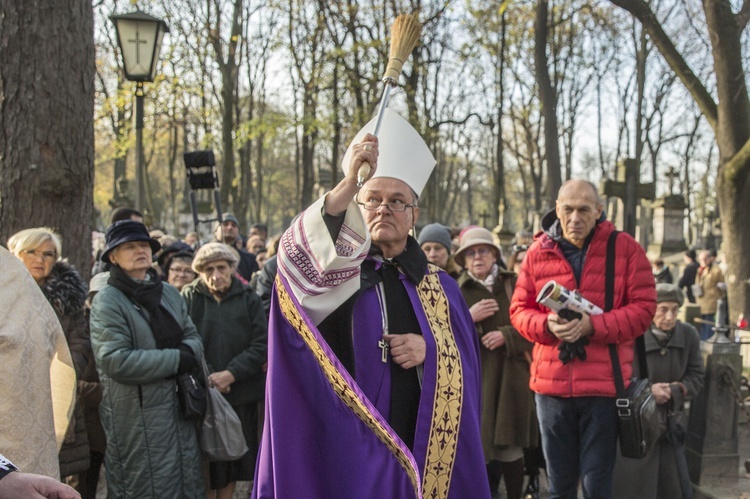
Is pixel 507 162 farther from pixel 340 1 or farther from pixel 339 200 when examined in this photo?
pixel 339 200

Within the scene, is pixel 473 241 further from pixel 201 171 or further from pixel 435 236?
pixel 201 171

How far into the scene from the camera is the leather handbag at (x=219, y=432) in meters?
4.47

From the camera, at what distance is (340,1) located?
19062 mm

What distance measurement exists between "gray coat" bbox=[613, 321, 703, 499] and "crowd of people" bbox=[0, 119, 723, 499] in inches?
0.5

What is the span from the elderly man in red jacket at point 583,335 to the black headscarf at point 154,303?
199 cm

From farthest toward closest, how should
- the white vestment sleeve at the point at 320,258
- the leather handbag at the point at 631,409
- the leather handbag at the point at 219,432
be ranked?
the leather handbag at the point at 219,432 → the leather handbag at the point at 631,409 → the white vestment sleeve at the point at 320,258

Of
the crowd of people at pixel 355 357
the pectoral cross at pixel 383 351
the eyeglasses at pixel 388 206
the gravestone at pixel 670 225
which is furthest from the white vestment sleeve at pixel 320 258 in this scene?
the gravestone at pixel 670 225

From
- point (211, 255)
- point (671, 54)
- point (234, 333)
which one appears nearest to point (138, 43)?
point (211, 255)

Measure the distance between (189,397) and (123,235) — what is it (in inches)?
39.6

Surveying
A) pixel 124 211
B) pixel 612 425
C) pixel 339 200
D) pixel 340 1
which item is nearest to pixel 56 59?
pixel 124 211

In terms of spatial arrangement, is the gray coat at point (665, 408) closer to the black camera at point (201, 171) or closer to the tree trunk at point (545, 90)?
the black camera at point (201, 171)

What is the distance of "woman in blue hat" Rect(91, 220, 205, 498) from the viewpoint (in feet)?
13.7

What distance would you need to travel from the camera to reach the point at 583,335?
3998mm

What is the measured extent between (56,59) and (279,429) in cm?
386
